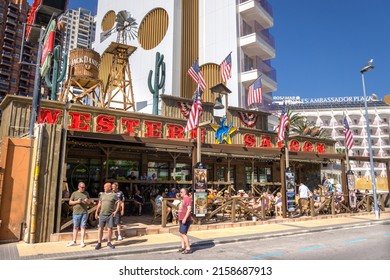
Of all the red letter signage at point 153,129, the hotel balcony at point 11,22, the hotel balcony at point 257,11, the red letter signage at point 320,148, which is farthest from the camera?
the hotel balcony at point 11,22

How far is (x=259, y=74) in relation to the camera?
26625 millimetres

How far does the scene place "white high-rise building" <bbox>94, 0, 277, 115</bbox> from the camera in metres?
26.9

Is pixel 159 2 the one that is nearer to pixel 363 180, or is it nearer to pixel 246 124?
pixel 246 124

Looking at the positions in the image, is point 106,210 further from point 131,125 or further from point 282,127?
point 282,127

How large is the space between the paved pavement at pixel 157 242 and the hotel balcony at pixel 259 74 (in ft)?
50.8

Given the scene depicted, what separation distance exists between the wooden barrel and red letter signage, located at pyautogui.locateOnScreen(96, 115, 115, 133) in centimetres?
467

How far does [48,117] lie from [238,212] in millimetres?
10203

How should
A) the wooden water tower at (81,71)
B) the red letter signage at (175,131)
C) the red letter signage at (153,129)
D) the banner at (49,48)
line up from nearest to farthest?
the banner at (49,48) → the red letter signage at (153,129) → the red letter signage at (175,131) → the wooden water tower at (81,71)

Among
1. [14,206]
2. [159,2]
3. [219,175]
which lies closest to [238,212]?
[219,175]

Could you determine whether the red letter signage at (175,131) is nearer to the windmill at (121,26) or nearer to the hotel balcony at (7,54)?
the windmill at (121,26)

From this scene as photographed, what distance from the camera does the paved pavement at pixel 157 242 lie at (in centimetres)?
760

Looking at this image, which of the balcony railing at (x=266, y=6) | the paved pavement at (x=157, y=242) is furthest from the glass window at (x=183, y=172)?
the balcony railing at (x=266, y=6)

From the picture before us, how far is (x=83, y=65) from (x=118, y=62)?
3864 mm

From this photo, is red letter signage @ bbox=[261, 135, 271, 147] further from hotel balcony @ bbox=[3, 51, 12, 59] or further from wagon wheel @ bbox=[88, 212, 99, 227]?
hotel balcony @ bbox=[3, 51, 12, 59]
